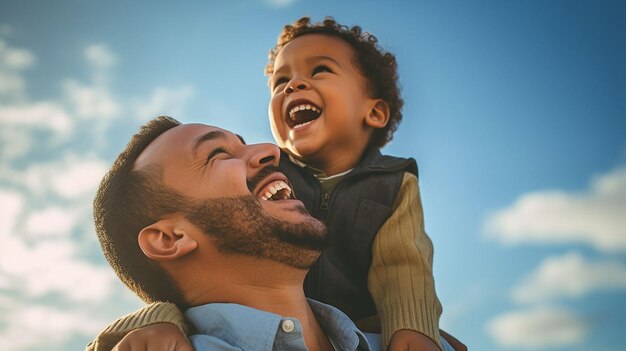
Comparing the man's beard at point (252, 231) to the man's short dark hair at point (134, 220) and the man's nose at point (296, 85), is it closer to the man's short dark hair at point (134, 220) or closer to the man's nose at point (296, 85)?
the man's short dark hair at point (134, 220)

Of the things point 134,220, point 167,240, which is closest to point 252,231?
point 167,240

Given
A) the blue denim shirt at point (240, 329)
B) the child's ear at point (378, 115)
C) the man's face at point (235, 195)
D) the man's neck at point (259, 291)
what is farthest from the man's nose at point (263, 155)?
the child's ear at point (378, 115)

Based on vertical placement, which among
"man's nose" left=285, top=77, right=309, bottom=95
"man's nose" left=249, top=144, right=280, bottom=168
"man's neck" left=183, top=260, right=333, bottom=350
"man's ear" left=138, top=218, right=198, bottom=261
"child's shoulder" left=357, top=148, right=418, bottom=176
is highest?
"man's nose" left=285, top=77, right=309, bottom=95

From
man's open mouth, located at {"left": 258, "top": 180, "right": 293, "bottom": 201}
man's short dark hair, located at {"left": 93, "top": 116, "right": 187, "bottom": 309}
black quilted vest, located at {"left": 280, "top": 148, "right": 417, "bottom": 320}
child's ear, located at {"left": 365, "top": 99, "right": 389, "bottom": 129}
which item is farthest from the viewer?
child's ear, located at {"left": 365, "top": 99, "right": 389, "bottom": 129}

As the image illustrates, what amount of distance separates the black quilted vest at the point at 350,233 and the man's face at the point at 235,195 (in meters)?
0.46

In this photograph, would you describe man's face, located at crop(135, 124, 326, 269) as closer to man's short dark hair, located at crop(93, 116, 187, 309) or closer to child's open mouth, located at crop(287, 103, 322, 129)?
man's short dark hair, located at crop(93, 116, 187, 309)

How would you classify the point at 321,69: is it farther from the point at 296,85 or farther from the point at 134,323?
the point at 134,323

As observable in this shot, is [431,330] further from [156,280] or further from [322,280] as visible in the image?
[156,280]

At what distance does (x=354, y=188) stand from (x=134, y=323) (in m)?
1.55

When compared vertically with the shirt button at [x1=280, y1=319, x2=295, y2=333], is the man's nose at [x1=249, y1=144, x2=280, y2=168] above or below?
above

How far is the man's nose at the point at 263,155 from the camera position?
10.9 feet

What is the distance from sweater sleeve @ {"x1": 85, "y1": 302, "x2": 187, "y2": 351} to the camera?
278 cm

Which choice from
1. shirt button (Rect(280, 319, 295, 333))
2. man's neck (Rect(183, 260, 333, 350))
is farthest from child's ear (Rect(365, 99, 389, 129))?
shirt button (Rect(280, 319, 295, 333))

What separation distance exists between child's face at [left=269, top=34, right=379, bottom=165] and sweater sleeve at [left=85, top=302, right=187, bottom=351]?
1.48 m
